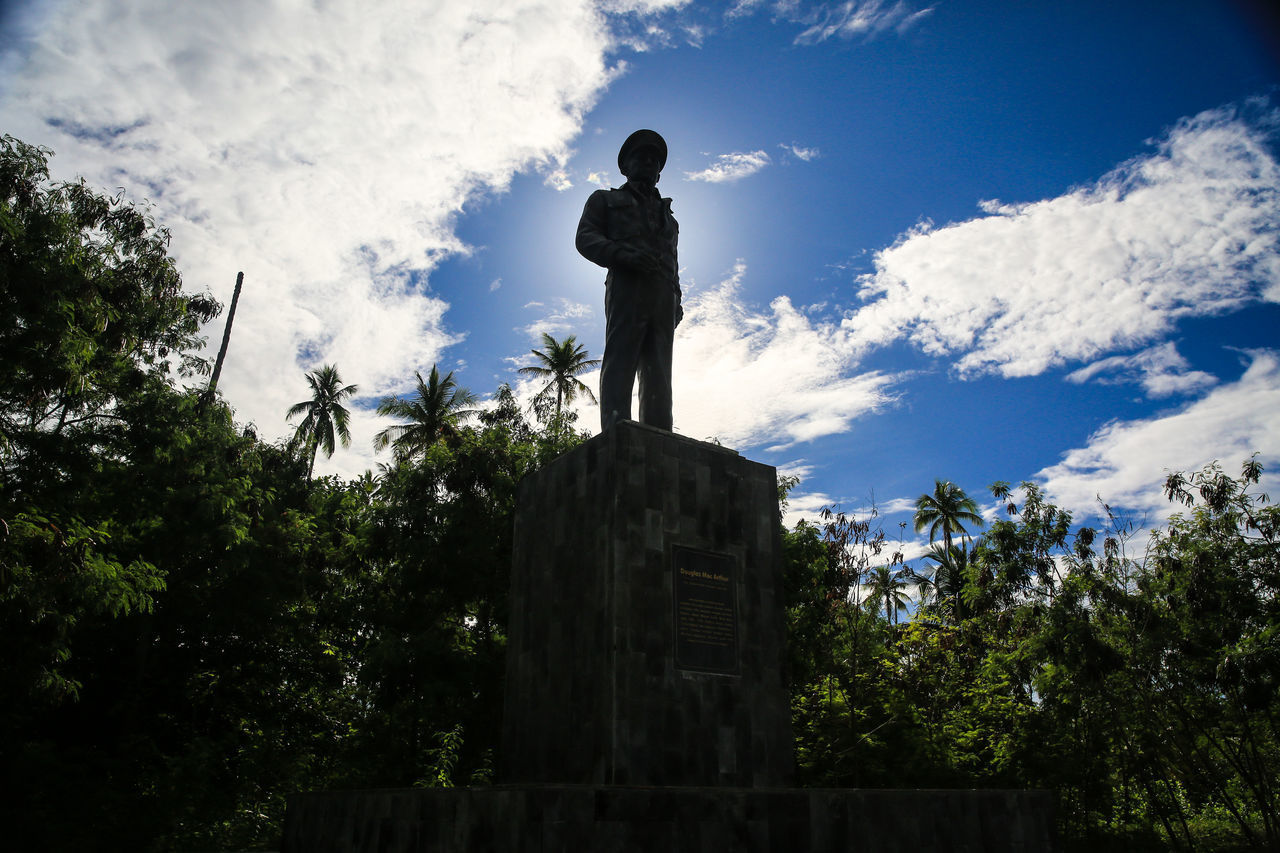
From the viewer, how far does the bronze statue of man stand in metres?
7.33

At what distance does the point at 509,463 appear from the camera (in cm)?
1922

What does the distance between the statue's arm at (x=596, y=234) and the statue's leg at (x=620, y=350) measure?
31 centimetres

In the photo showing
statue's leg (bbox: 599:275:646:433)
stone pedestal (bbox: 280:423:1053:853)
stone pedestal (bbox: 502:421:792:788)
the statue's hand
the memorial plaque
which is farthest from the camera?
the statue's hand

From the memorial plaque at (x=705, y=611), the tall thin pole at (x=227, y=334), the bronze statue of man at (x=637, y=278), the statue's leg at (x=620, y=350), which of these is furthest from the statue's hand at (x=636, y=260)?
the tall thin pole at (x=227, y=334)

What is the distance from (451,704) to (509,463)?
5.74 metres

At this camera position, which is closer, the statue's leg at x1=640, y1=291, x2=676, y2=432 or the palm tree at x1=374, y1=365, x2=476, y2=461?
the statue's leg at x1=640, y1=291, x2=676, y2=432

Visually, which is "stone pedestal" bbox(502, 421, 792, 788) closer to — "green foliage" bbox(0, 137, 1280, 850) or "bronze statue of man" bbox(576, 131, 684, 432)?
"bronze statue of man" bbox(576, 131, 684, 432)

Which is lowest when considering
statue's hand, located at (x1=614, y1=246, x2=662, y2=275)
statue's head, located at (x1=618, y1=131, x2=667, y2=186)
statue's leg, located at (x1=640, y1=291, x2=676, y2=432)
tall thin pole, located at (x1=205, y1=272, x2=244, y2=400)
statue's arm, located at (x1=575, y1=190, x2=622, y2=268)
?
statue's leg, located at (x1=640, y1=291, x2=676, y2=432)

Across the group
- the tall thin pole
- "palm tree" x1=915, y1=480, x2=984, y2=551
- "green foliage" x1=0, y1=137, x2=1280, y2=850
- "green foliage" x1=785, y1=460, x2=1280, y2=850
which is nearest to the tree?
"green foliage" x1=0, y1=137, x2=1280, y2=850

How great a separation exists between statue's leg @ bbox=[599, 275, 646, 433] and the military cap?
138 cm

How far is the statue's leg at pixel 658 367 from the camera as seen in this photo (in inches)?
288

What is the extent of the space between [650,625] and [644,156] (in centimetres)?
464

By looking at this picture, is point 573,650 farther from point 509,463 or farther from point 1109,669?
point 509,463

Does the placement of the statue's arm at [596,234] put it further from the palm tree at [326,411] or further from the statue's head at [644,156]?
the palm tree at [326,411]
